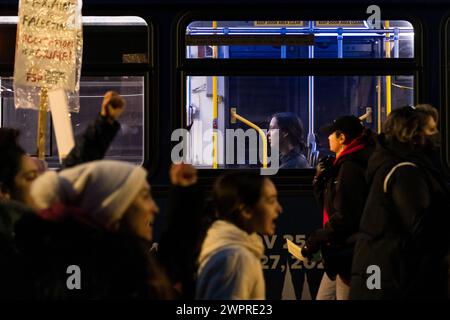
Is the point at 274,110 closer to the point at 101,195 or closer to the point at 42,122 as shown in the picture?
the point at 42,122

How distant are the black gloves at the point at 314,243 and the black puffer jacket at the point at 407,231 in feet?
2.55

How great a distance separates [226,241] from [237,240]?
56 millimetres

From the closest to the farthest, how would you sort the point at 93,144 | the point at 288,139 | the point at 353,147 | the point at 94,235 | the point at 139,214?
1. the point at 94,235
2. the point at 139,214
3. the point at 93,144
4. the point at 353,147
5. the point at 288,139

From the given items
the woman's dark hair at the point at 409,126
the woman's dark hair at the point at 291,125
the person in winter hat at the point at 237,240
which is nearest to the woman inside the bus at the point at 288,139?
the woman's dark hair at the point at 291,125

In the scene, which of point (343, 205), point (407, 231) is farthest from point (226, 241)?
point (343, 205)

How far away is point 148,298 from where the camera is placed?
10.6 feet

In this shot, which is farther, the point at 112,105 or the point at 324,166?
the point at 324,166

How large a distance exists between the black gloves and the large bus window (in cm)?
132

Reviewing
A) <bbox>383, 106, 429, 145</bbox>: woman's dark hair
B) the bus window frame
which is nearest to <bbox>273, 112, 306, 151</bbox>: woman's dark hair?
the bus window frame

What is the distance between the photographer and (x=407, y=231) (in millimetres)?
5078

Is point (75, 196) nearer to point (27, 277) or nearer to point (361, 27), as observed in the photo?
point (27, 277)

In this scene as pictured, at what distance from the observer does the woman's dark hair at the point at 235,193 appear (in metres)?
3.96

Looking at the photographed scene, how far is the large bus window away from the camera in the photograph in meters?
6.66

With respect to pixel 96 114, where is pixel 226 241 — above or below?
below
